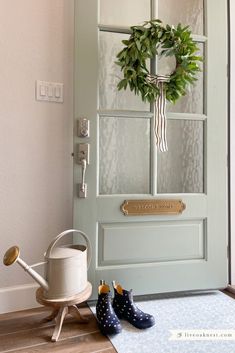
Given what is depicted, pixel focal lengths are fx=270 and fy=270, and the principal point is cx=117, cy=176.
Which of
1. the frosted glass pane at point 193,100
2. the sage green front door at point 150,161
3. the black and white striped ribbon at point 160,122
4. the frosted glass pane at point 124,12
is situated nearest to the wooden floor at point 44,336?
the sage green front door at point 150,161

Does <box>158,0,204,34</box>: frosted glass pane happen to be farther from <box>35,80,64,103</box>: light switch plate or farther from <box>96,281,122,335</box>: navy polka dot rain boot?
<box>96,281,122,335</box>: navy polka dot rain boot

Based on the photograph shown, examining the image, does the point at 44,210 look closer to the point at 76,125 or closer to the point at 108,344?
the point at 76,125

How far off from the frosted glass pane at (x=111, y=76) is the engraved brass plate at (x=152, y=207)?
1.80 feet

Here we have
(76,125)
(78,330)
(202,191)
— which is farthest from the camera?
(202,191)

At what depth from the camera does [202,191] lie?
1.65m

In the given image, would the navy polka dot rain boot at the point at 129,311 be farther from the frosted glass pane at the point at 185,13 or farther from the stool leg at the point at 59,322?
the frosted glass pane at the point at 185,13

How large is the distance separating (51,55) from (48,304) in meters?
1.28

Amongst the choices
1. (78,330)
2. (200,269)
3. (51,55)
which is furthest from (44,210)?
(200,269)

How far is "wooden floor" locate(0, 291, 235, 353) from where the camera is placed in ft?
3.67

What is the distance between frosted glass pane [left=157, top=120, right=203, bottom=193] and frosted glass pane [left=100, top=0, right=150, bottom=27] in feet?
2.04

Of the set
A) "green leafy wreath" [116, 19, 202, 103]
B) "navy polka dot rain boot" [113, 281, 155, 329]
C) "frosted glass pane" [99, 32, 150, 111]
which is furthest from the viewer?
"frosted glass pane" [99, 32, 150, 111]

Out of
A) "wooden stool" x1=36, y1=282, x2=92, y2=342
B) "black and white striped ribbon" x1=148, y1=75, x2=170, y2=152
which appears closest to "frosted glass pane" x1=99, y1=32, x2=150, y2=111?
"black and white striped ribbon" x1=148, y1=75, x2=170, y2=152

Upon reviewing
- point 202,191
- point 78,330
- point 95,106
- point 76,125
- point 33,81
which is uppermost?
point 33,81

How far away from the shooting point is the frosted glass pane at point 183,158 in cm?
165
